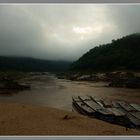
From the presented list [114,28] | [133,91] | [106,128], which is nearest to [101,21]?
[114,28]

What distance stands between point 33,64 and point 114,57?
0.69 m

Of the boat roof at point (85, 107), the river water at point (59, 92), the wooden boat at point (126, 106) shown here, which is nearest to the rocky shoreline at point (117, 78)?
the river water at point (59, 92)

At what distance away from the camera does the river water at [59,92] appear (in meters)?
3.60

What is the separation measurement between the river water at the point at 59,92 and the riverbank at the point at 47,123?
6 cm

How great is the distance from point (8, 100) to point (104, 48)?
2.98 feet

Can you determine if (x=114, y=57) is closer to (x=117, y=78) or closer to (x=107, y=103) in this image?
(x=117, y=78)

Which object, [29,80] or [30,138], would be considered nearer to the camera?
[30,138]

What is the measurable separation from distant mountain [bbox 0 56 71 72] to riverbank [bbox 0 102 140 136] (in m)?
0.32

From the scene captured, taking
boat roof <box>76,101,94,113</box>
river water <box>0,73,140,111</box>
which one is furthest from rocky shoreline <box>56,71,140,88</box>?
boat roof <box>76,101,94,113</box>

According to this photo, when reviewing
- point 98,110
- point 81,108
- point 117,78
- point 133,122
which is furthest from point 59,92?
point 133,122

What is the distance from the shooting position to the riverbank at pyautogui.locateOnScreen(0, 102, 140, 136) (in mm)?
3477

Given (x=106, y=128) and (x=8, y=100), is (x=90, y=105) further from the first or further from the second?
(x=8, y=100)

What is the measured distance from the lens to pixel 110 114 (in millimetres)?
3572

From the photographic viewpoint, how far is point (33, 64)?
3.70 meters
